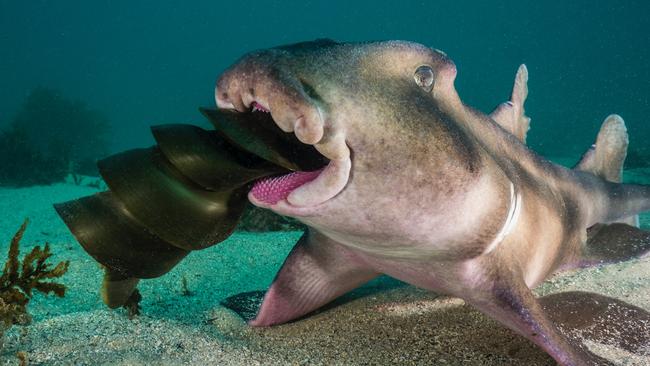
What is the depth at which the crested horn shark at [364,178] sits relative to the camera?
5.67 feet

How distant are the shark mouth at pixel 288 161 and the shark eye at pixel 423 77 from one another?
626 millimetres

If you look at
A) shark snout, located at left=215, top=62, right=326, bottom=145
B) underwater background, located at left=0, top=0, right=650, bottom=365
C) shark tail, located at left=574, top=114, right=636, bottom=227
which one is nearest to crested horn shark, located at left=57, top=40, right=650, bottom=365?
shark snout, located at left=215, top=62, right=326, bottom=145

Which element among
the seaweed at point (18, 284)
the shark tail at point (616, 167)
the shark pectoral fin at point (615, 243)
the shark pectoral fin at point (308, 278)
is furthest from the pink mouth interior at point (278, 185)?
the shark tail at point (616, 167)

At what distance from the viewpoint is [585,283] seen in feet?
11.9

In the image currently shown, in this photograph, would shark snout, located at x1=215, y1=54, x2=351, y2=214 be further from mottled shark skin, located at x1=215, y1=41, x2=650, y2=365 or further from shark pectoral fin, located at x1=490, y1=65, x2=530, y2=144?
shark pectoral fin, located at x1=490, y1=65, x2=530, y2=144

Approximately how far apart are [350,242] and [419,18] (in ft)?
499

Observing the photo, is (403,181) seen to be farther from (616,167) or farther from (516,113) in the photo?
(616,167)

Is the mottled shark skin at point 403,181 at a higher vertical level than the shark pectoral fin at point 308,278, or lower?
higher

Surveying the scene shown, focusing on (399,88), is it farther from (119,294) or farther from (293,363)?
(119,294)

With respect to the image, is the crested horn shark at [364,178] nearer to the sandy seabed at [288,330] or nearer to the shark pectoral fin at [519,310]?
the shark pectoral fin at [519,310]

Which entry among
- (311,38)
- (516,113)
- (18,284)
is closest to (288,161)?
(18,284)

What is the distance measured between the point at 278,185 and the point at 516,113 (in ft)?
9.28

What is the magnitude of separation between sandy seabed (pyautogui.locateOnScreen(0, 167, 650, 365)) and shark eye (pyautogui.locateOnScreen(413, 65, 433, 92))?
157 cm

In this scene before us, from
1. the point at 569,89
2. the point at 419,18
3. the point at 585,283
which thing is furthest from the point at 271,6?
the point at 585,283
